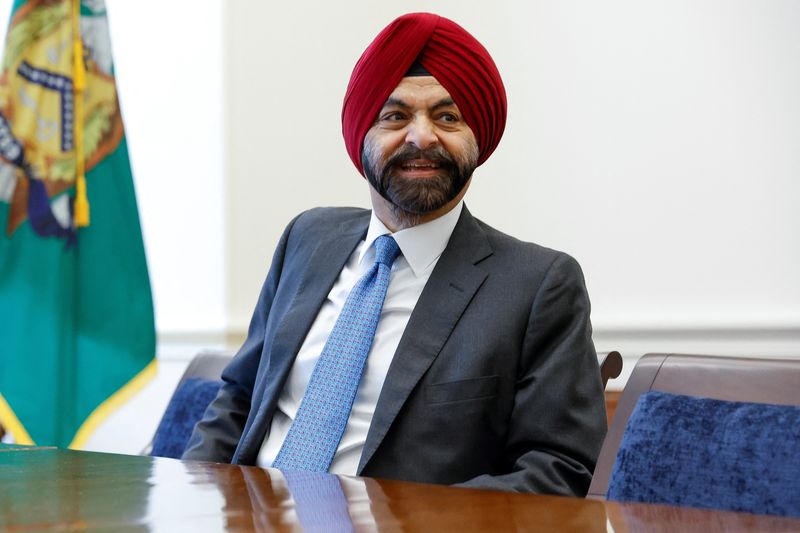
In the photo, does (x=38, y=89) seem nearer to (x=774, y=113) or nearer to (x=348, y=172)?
(x=348, y=172)

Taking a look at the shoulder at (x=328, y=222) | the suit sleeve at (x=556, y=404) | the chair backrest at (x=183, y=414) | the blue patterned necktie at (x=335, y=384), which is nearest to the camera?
the suit sleeve at (x=556, y=404)

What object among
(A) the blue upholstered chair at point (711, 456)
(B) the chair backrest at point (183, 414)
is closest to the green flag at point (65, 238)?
(B) the chair backrest at point (183, 414)

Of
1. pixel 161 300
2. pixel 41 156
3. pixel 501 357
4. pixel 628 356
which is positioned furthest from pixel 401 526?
pixel 161 300

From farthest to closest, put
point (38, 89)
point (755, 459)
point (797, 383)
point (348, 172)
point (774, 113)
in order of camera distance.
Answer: point (348, 172), point (38, 89), point (774, 113), point (797, 383), point (755, 459)

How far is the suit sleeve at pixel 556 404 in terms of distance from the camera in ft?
6.39

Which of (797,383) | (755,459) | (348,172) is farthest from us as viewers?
(348,172)

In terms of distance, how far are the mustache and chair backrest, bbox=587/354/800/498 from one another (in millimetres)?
586

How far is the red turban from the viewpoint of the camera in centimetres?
224

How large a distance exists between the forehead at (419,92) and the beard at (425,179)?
0.10 metres

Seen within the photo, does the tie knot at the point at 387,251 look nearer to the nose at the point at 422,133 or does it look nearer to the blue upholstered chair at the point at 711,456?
the nose at the point at 422,133

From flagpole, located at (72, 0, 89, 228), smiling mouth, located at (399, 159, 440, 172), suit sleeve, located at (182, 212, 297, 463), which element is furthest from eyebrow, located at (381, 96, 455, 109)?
flagpole, located at (72, 0, 89, 228)

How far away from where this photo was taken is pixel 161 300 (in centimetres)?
507

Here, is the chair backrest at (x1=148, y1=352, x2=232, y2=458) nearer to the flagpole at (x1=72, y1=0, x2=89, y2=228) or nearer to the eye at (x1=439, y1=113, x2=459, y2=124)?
the eye at (x1=439, y1=113, x2=459, y2=124)

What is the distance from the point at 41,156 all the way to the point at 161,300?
3.95 feet
